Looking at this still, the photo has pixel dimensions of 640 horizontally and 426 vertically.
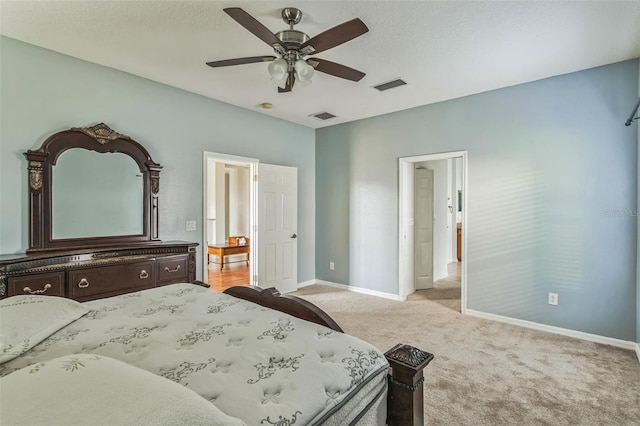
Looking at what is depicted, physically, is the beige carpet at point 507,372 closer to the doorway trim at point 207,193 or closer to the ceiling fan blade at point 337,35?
the doorway trim at point 207,193

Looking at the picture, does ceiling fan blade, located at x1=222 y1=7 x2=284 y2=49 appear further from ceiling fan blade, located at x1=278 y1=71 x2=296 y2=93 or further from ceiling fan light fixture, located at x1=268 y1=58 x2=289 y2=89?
ceiling fan blade, located at x1=278 y1=71 x2=296 y2=93

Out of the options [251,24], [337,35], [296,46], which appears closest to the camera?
[251,24]

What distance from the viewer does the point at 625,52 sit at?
282 centimetres

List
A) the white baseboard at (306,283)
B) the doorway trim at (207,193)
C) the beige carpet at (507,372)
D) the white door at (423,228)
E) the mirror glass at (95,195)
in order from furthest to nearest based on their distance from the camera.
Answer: the white baseboard at (306,283) < the white door at (423,228) < the doorway trim at (207,193) < the mirror glass at (95,195) < the beige carpet at (507,372)

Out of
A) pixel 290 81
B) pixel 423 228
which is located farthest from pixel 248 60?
pixel 423 228

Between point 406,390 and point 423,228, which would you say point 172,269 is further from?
point 423,228

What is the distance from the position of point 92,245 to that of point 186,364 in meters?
2.57

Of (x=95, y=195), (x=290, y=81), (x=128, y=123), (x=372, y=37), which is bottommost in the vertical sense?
Result: (x=95, y=195)

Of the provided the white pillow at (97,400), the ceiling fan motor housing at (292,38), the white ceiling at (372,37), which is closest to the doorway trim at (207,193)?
the white ceiling at (372,37)

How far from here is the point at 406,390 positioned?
4.04 ft

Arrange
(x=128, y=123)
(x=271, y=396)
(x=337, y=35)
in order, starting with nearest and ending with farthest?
(x=271, y=396) < (x=337, y=35) < (x=128, y=123)

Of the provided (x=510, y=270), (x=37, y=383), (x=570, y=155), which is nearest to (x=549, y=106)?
(x=570, y=155)

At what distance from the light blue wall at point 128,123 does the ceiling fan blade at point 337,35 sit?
7.14ft

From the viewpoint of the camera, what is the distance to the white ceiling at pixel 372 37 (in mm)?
2213
